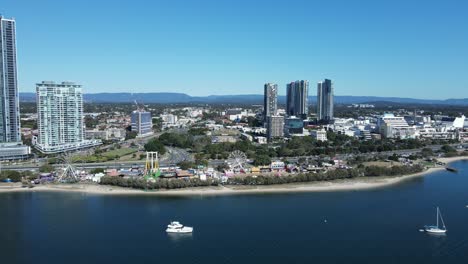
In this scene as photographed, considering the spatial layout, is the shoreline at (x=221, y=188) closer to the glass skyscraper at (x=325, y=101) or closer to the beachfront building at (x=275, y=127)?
the beachfront building at (x=275, y=127)

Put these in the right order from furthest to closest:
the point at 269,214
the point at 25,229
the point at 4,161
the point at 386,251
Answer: the point at 4,161 → the point at 269,214 → the point at 25,229 → the point at 386,251

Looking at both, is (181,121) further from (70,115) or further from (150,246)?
(150,246)

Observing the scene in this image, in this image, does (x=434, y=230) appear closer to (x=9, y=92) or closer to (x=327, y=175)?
(x=327, y=175)

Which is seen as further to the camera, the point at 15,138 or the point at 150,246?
the point at 15,138

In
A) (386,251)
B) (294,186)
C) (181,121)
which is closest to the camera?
(386,251)

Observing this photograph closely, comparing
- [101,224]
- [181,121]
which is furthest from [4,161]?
[181,121]

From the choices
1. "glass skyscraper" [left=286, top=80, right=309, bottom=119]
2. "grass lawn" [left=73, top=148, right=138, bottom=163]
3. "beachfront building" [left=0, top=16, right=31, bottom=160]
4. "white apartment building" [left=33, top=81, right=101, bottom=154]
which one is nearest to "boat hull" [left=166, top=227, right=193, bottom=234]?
"grass lawn" [left=73, top=148, right=138, bottom=163]

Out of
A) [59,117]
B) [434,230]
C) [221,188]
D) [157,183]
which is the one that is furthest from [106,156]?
[434,230]
